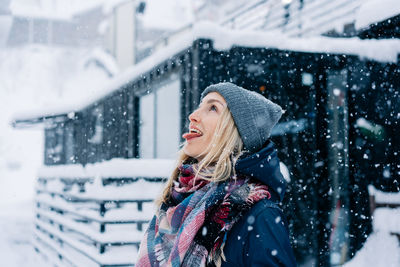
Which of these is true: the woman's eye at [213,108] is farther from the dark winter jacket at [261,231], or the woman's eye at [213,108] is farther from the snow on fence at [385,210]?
the snow on fence at [385,210]

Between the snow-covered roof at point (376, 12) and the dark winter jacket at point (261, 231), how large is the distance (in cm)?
459

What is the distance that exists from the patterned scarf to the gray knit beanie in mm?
214

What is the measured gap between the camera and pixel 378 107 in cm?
662

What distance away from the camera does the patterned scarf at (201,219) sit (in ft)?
5.87

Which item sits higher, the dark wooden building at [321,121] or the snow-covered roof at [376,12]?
the snow-covered roof at [376,12]

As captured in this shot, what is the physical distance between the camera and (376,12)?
18.5ft

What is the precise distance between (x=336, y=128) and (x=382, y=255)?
2.33m

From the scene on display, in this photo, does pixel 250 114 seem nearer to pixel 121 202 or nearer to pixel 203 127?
pixel 203 127

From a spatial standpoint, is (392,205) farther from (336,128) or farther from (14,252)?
(14,252)

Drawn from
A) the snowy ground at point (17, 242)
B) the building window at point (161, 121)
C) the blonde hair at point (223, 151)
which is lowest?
the snowy ground at point (17, 242)

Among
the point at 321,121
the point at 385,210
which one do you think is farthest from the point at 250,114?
the point at 321,121

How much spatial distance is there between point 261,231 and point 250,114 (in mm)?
614

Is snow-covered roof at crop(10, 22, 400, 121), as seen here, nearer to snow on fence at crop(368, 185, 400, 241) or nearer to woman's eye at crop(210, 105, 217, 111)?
snow on fence at crop(368, 185, 400, 241)

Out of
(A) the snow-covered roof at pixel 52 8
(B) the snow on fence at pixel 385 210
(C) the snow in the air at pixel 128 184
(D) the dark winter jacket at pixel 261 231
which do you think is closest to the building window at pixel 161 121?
(C) the snow in the air at pixel 128 184
